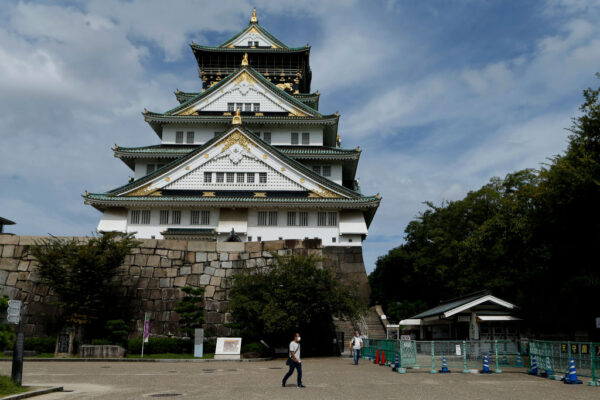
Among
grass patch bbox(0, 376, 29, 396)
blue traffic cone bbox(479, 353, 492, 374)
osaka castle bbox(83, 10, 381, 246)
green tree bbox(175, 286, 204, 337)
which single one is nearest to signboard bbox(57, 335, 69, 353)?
green tree bbox(175, 286, 204, 337)

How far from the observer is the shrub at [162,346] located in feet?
83.2

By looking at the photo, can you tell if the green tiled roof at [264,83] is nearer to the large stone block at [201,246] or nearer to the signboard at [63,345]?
the large stone block at [201,246]

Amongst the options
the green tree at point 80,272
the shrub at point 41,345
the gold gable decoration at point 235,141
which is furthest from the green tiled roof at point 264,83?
the shrub at point 41,345

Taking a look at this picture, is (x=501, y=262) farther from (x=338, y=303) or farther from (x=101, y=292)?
(x=101, y=292)

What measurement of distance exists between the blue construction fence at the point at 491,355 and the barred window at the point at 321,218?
61.4 ft

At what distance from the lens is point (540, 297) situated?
846 inches

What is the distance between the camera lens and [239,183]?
140 feet

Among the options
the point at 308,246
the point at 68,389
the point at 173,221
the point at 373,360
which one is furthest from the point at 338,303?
the point at 173,221

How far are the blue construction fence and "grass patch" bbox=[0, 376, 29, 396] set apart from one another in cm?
1176

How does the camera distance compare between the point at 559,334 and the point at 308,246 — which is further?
the point at 308,246

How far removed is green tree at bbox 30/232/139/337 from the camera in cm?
2481

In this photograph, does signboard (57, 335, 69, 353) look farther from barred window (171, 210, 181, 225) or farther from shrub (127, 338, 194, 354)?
barred window (171, 210, 181, 225)

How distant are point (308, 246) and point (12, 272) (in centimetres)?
1557

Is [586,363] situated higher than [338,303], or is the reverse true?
[338,303]
